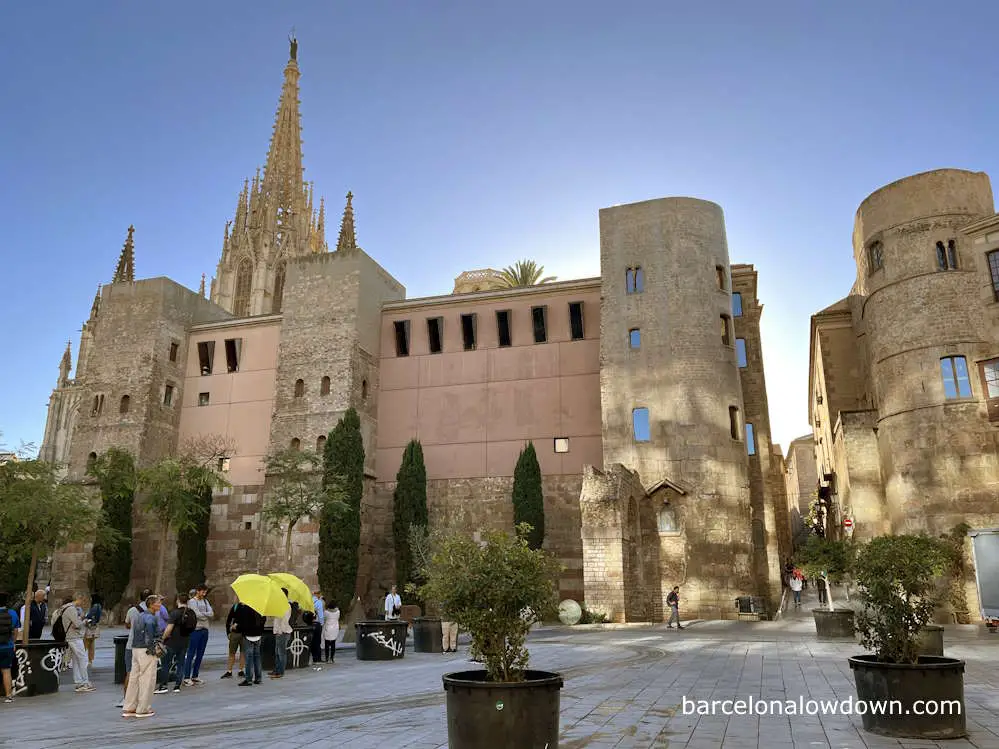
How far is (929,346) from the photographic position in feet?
86.6

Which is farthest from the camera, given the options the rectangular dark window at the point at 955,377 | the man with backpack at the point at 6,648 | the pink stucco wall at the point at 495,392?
the pink stucco wall at the point at 495,392

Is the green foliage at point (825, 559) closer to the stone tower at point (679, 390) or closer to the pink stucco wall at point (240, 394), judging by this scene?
the stone tower at point (679, 390)

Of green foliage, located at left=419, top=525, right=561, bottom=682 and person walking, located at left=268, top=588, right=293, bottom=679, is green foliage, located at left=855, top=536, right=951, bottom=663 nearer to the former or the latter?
green foliage, located at left=419, top=525, right=561, bottom=682

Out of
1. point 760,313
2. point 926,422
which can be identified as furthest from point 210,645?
point 760,313

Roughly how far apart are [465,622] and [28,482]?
1291cm

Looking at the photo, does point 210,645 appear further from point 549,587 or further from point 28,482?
point 549,587

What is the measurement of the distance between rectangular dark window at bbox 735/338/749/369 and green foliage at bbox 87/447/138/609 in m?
26.9

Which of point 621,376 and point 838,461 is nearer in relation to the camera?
point 621,376

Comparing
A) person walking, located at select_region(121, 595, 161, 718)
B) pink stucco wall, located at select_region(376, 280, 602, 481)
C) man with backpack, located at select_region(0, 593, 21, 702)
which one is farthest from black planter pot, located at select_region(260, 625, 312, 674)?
pink stucco wall, located at select_region(376, 280, 602, 481)

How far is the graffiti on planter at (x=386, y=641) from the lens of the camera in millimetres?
16516

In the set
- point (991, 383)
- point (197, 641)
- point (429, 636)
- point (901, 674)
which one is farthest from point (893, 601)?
point (991, 383)

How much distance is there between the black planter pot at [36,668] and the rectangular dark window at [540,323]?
23.8 meters

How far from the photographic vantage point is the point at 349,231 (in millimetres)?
43938

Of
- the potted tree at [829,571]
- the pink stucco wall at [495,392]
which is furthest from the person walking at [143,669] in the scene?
the pink stucco wall at [495,392]
